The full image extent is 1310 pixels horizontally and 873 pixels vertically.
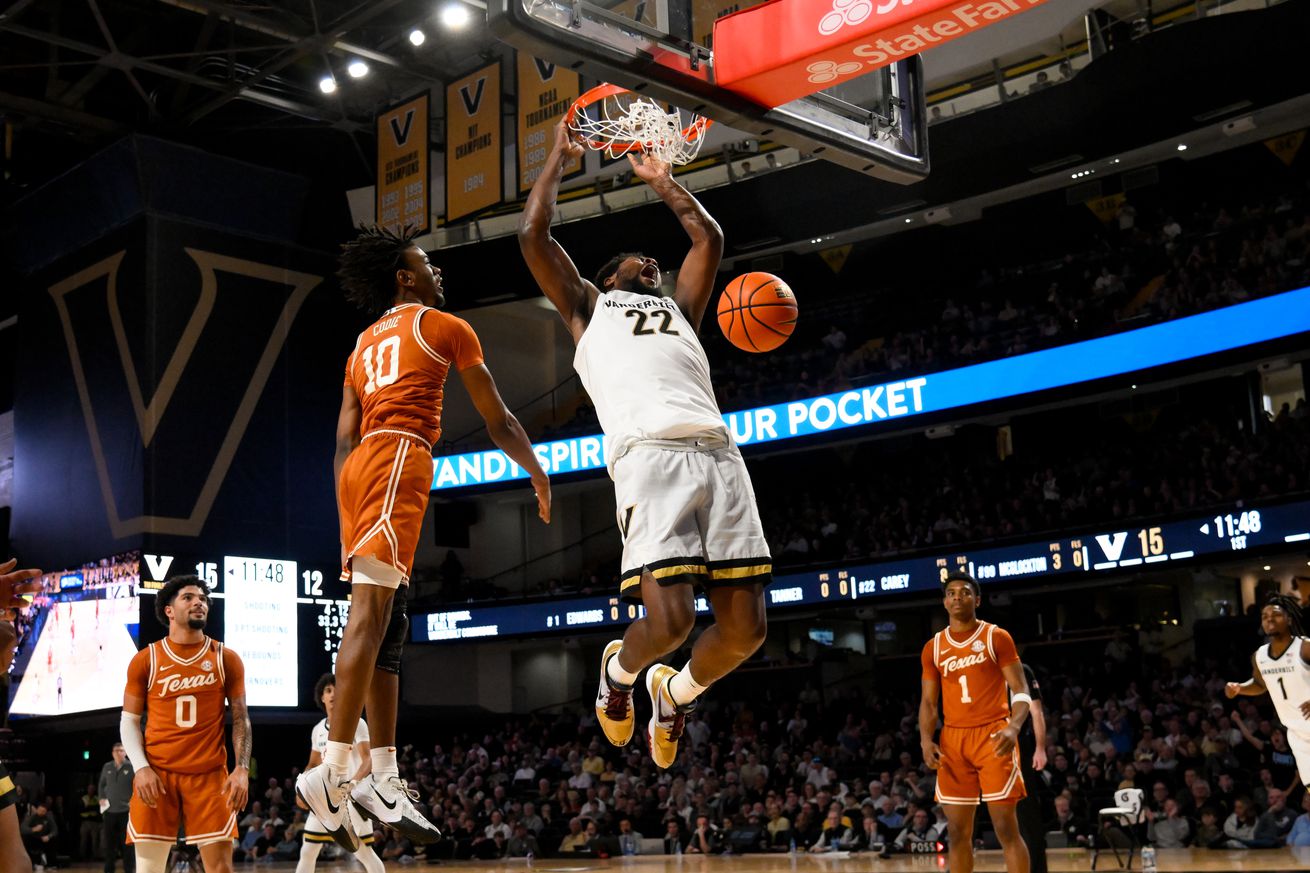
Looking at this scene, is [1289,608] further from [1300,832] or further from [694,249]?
[1300,832]

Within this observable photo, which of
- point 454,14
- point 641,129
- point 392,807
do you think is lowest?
point 392,807

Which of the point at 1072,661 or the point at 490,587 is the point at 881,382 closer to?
the point at 1072,661

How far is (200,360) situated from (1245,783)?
17.4 metres

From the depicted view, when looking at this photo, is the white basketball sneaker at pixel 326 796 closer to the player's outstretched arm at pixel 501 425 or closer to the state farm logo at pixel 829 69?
the player's outstretched arm at pixel 501 425

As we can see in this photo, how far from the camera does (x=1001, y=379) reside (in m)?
20.8

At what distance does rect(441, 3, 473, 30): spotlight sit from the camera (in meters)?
19.4

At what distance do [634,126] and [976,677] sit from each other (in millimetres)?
4313

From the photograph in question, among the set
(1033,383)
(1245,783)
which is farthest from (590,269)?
(1245,783)

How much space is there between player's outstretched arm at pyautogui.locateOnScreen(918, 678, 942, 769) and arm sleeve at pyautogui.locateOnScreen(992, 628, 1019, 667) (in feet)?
1.56

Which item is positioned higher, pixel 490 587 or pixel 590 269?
pixel 590 269

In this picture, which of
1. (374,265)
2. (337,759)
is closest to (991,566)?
(374,265)

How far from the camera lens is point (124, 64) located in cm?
2145

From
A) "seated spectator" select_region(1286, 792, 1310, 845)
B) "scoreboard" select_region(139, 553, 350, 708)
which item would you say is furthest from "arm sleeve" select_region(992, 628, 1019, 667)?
"scoreboard" select_region(139, 553, 350, 708)

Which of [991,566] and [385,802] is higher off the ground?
[991,566]
